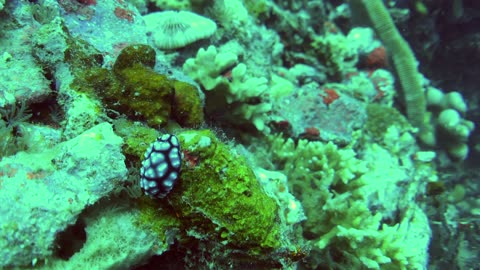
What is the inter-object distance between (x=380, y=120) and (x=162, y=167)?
519 cm

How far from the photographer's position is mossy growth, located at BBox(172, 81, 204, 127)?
336cm

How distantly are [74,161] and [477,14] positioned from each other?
8.72m

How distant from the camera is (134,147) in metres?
2.49

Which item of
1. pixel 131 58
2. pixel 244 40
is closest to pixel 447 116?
pixel 244 40

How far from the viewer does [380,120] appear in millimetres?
6410

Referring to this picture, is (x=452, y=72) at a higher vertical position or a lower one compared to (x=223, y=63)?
higher

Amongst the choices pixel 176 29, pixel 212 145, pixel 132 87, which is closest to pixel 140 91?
pixel 132 87

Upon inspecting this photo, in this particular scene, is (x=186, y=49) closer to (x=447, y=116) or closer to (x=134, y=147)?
(x=134, y=147)

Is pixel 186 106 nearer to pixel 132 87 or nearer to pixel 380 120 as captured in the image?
pixel 132 87

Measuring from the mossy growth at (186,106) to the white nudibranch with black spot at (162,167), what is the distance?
111cm

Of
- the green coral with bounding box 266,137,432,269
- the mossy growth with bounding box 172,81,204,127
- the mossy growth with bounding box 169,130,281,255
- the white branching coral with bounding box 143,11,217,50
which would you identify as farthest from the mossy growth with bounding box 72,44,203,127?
the green coral with bounding box 266,137,432,269

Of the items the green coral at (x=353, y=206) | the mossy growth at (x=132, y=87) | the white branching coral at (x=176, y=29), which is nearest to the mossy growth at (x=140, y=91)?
the mossy growth at (x=132, y=87)

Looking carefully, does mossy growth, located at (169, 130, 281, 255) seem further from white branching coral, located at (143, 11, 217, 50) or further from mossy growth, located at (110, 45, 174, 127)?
white branching coral, located at (143, 11, 217, 50)

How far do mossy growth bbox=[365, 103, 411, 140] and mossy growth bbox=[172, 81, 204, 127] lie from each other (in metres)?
3.73
